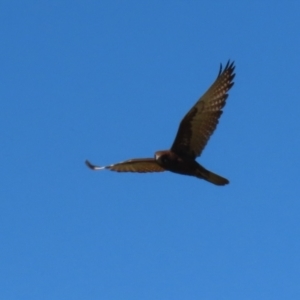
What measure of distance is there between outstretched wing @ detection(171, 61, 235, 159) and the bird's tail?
0.31 metres

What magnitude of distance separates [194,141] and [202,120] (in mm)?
424

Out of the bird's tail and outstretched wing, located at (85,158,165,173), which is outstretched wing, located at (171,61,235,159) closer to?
the bird's tail

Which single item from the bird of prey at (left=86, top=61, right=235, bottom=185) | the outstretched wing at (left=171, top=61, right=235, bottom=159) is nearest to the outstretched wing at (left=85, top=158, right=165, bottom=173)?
the bird of prey at (left=86, top=61, right=235, bottom=185)

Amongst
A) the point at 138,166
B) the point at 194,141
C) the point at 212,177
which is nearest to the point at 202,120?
the point at 194,141

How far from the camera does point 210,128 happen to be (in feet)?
43.6

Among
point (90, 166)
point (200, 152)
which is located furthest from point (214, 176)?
point (90, 166)

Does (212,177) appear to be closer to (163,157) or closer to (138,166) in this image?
(163,157)

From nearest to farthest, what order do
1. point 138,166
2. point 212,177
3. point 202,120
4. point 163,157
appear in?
1. point 163,157
2. point 212,177
3. point 202,120
4. point 138,166

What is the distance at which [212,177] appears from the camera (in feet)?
41.7

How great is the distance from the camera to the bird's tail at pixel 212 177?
12.6m

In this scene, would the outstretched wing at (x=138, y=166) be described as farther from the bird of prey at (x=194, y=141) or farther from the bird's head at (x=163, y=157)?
the bird's head at (x=163, y=157)

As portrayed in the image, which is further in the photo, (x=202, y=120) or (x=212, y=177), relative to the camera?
(x=202, y=120)

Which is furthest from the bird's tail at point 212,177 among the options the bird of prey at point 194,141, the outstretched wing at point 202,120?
the outstretched wing at point 202,120

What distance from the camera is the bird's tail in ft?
41.4
